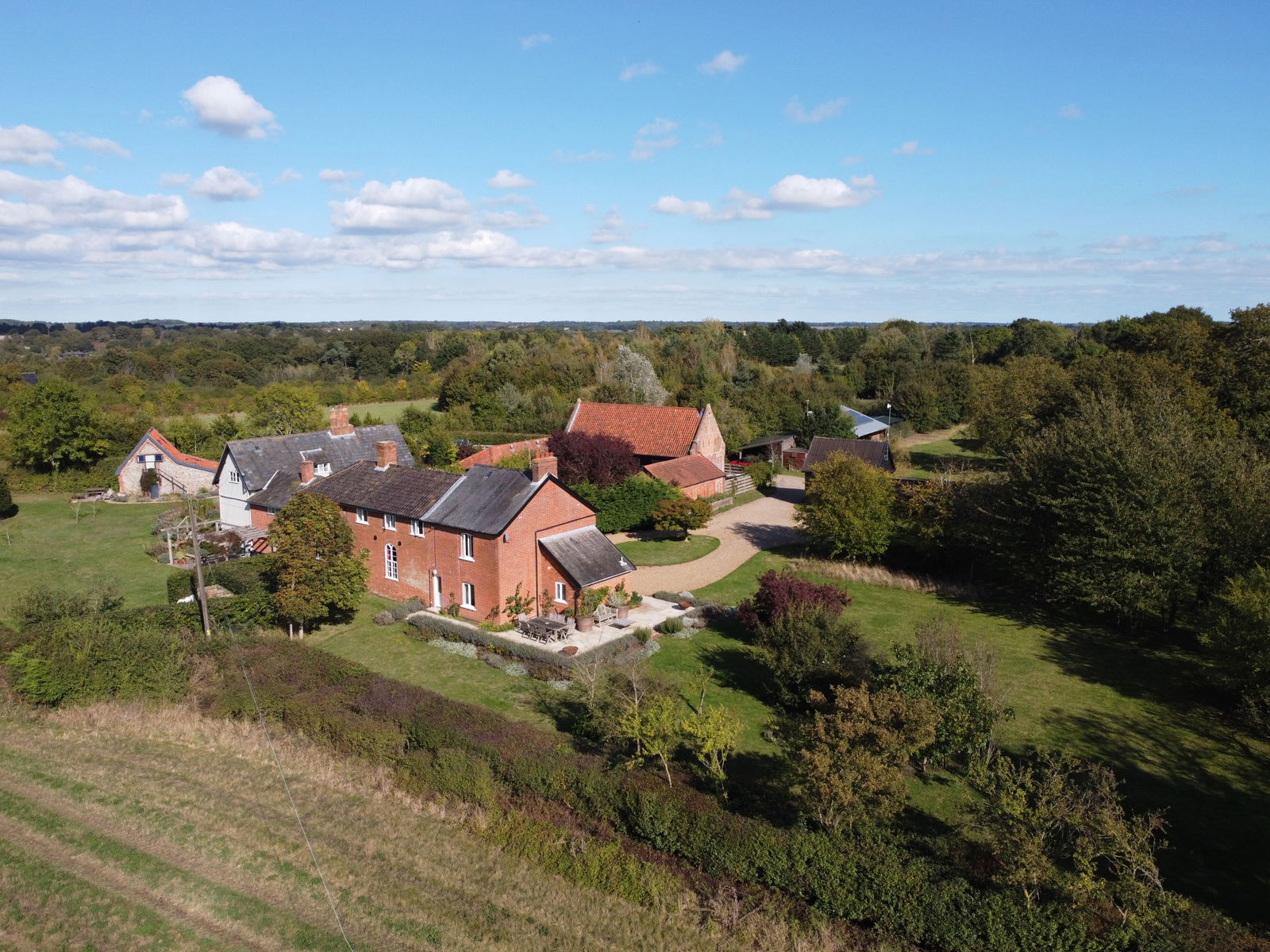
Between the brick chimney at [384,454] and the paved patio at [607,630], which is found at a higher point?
the brick chimney at [384,454]

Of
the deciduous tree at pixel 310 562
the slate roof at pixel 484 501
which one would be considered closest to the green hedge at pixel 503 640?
the deciduous tree at pixel 310 562

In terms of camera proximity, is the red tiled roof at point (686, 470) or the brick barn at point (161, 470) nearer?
the red tiled roof at point (686, 470)

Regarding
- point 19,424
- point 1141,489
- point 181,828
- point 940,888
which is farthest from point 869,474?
point 19,424

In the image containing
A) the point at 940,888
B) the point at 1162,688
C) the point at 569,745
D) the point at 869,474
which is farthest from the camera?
the point at 869,474

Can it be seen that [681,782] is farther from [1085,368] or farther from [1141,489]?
[1085,368]

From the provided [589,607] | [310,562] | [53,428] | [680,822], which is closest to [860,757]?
[680,822]

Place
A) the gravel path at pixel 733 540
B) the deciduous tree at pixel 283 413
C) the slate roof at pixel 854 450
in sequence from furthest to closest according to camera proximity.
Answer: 1. the deciduous tree at pixel 283 413
2. the slate roof at pixel 854 450
3. the gravel path at pixel 733 540

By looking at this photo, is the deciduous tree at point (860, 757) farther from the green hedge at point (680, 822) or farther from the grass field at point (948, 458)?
the grass field at point (948, 458)
